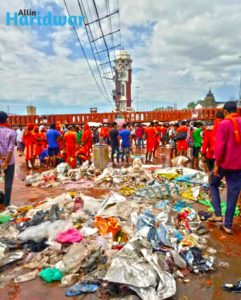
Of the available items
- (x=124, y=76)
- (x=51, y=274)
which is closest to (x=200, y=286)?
(x=51, y=274)

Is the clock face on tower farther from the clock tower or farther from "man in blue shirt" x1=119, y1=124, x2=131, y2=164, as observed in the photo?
"man in blue shirt" x1=119, y1=124, x2=131, y2=164

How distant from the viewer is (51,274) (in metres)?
3.42

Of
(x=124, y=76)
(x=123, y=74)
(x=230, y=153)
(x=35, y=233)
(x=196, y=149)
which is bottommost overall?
(x=35, y=233)

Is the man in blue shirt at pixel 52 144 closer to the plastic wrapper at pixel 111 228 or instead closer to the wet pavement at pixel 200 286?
the plastic wrapper at pixel 111 228

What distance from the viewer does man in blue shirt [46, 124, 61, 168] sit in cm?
1070

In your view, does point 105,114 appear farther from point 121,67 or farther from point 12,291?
point 121,67

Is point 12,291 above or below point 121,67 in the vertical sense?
below

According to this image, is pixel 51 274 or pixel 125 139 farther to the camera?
pixel 125 139


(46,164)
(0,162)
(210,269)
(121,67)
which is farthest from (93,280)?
(121,67)

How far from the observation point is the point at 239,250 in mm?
4086

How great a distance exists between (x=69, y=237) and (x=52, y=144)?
715 centimetres

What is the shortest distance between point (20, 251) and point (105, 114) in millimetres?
25773

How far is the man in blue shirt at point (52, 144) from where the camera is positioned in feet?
35.1

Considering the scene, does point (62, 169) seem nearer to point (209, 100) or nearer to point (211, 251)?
point (211, 251)
